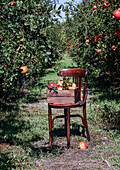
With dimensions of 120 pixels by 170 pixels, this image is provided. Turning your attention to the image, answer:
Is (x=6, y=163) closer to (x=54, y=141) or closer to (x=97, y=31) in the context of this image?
(x=54, y=141)

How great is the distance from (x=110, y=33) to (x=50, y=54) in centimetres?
249

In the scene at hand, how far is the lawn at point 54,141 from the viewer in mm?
2746

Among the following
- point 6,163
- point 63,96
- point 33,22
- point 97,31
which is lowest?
point 6,163

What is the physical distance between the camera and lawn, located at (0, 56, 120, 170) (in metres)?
2.75

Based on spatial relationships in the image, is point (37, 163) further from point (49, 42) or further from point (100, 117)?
point (100, 117)

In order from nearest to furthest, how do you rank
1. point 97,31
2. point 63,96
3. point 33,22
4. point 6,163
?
point 6,163, point 63,96, point 33,22, point 97,31

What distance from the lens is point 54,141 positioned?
3451 mm

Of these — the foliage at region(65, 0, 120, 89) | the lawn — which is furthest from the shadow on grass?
the foliage at region(65, 0, 120, 89)

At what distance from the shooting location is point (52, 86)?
3082 mm

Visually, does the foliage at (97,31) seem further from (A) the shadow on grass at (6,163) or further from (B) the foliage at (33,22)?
(A) the shadow on grass at (6,163)

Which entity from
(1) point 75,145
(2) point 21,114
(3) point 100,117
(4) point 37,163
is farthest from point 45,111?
(4) point 37,163

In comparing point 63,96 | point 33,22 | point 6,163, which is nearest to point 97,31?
point 33,22

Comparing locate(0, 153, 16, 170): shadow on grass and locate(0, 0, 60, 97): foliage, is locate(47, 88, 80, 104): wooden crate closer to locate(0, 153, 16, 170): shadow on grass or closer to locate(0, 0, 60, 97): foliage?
locate(0, 0, 60, 97): foliage

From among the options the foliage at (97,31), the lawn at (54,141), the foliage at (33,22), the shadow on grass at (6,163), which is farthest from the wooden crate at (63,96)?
the foliage at (97,31)
